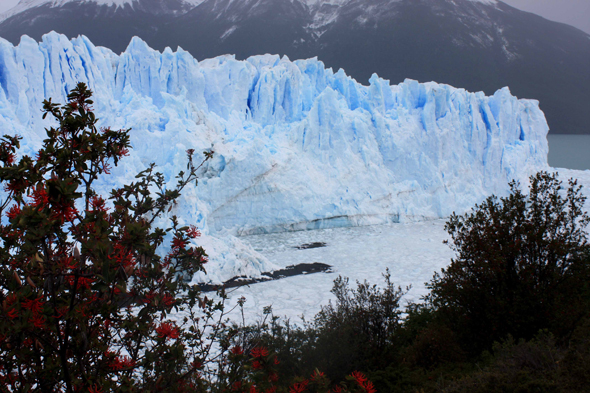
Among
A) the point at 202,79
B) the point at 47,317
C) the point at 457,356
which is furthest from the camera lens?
the point at 202,79

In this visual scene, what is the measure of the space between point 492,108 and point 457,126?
3.94 metres

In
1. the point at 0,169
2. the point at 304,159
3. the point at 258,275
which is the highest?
the point at 304,159

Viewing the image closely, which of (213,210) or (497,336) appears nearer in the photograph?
(497,336)

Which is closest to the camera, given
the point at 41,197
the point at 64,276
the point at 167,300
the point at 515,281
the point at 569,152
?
the point at 41,197

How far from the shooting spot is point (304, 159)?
20141mm

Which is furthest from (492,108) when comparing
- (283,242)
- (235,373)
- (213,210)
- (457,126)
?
(235,373)

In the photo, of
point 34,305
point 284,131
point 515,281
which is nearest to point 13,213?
point 34,305

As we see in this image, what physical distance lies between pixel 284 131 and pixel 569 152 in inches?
1618

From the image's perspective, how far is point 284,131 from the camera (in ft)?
70.4

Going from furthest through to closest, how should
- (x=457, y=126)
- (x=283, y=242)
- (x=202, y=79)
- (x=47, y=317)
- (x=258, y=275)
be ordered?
(x=457, y=126) < (x=202, y=79) < (x=283, y=242) < (x=258, y=275) < (x=47, y=317)

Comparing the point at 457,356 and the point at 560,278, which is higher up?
the point at 560,278

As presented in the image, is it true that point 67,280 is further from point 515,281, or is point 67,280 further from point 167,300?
point 515,281

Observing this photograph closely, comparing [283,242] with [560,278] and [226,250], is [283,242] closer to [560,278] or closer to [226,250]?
[226,250]

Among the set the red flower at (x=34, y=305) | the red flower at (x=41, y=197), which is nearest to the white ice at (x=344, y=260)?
the red flower at (x=34, y=305)
